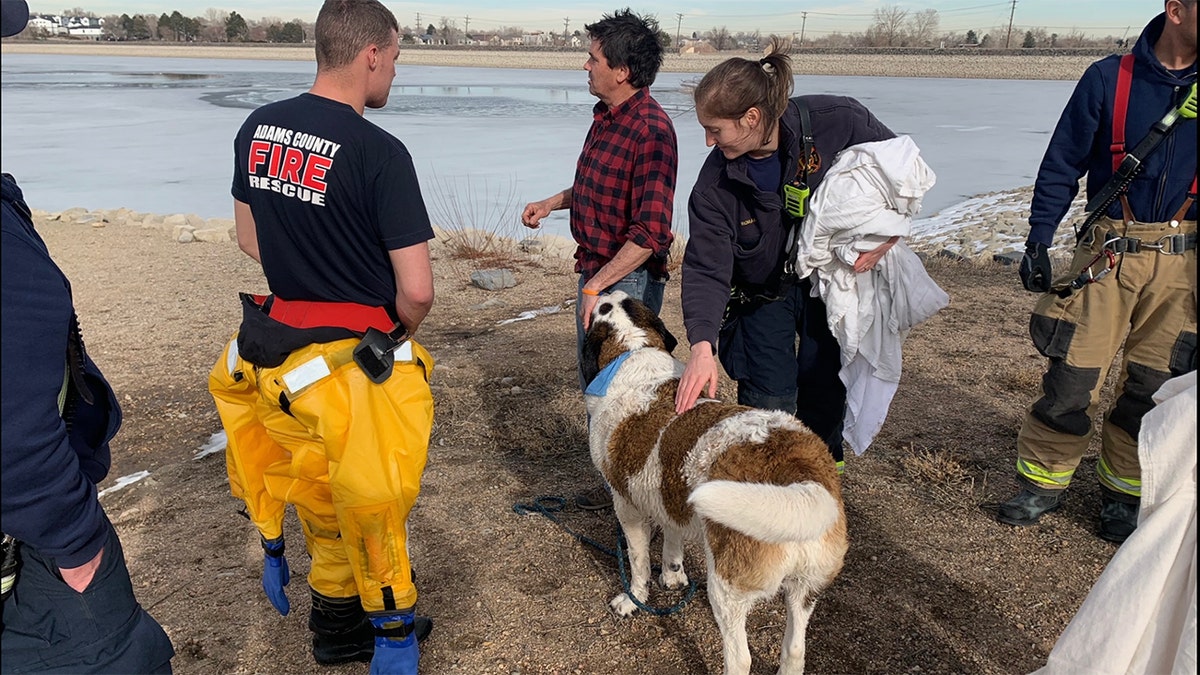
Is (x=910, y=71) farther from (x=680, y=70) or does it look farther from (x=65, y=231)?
(x=65, y=231)

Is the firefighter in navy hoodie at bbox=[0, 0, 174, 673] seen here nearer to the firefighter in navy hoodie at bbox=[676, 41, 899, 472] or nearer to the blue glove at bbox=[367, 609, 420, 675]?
the blue glove at bbox=[367, 609, 420, 675]

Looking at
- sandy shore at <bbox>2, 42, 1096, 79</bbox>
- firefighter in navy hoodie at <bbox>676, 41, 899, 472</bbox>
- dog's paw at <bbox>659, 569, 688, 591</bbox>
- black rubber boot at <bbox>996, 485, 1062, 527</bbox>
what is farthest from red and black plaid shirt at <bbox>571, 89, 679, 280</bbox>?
sandy shore at <bbox>2, 42, 1096, 79</bbox>

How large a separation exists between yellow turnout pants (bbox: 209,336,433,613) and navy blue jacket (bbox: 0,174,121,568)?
30.5 inches

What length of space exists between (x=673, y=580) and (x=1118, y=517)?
7.44 feet

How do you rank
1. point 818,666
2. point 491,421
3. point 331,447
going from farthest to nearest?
point 491,421 < point 818,666 < point 331,447

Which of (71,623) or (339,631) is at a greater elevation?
(71,623)

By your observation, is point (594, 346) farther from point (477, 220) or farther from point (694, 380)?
point (477, 220)

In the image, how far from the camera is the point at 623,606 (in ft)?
11.7

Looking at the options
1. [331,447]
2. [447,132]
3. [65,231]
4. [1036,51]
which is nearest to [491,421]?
[331,447]

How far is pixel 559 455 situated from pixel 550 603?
1.54 m

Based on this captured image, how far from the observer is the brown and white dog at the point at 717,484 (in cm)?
237

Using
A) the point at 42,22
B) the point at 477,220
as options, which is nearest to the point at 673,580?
the point at 42,22

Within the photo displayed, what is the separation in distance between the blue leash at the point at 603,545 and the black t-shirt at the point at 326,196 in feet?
6.09

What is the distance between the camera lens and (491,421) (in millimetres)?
5539
